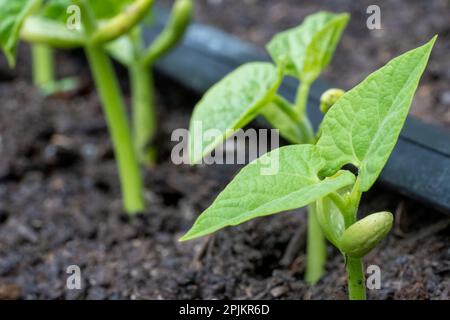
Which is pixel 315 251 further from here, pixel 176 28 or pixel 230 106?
pixel 176 28

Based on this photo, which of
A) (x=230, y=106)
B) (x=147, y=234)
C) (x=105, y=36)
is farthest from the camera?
(x=147, y=234)

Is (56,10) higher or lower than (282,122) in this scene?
higher

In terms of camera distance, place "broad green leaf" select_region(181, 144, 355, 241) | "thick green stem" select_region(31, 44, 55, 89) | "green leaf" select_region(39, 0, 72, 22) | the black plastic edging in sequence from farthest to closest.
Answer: "thick green stem" select_region(31, 44, 55, 89) < "green leaf" select_region(39, 0, 72, 22) < the black plastic edging < "broad green leaf" select_region(181, 144, 355, 241)

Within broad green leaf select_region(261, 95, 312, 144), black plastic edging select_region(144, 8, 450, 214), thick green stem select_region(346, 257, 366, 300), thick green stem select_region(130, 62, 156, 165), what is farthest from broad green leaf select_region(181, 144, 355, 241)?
thick green stem select_region(130, 62, 156, 165)

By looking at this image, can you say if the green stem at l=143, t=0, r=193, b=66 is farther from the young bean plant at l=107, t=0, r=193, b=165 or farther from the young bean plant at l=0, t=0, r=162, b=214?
the young bean plant at l=0, t=0, r=162, b=214

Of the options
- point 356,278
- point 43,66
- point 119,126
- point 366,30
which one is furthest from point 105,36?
point 366,30

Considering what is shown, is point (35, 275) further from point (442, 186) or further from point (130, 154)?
point (442, 186)

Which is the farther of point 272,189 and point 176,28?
point 176,28
